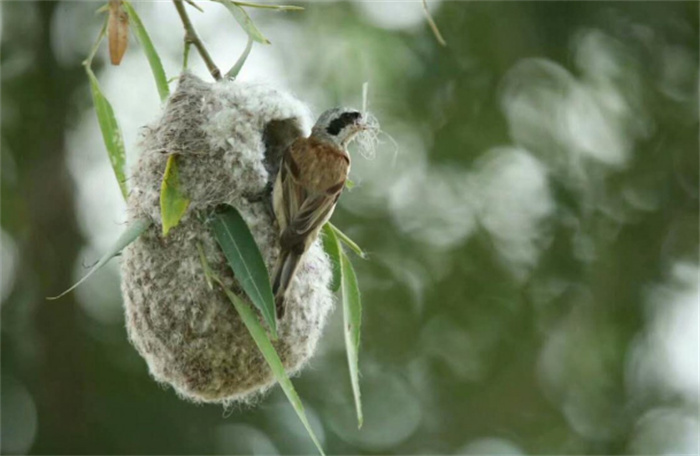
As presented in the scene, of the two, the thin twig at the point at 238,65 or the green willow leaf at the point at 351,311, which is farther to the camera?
the thin twig at the point at 238,65

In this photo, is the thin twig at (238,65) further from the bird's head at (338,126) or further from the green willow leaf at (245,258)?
the green willow leaf at (245,258)

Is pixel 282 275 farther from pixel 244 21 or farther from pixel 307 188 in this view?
pixel 244 21

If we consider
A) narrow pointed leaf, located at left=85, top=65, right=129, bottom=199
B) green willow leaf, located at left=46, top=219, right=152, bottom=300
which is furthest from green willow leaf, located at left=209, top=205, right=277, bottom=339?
narrow pointed leaf, located at left=85, top=65, right=129, bottom=199

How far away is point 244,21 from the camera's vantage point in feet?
10.3

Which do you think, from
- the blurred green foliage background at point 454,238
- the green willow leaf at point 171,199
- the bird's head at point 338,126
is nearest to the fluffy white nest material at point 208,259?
the green willow leaf at point 171,199

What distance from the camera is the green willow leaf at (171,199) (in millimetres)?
2971

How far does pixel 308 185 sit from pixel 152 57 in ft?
A: 1.72

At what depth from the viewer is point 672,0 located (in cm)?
898

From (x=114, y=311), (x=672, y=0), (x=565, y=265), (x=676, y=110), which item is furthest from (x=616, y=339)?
(x=114, y=311)

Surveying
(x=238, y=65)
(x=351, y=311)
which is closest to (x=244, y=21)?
(x=238, y=65)

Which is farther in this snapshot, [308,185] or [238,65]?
[238,65]

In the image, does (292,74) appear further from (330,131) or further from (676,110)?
(330,131)

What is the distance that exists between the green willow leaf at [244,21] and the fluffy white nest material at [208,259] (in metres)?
0.16

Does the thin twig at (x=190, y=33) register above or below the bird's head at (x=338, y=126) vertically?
above
